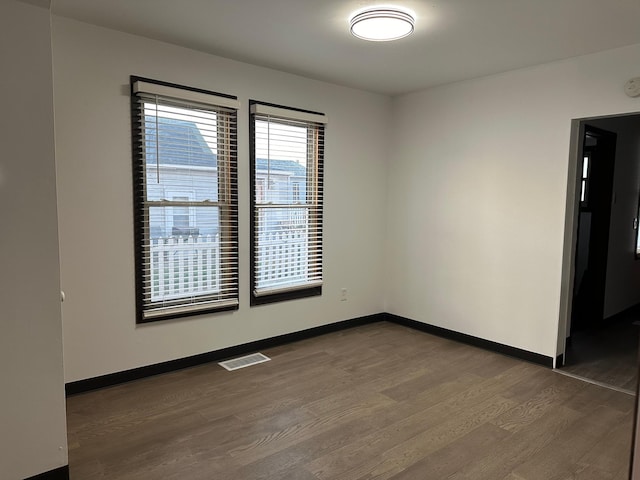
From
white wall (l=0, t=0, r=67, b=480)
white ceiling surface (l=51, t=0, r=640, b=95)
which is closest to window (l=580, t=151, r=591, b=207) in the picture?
white ceiling surface (l=51, t=0, r=640, b=95)

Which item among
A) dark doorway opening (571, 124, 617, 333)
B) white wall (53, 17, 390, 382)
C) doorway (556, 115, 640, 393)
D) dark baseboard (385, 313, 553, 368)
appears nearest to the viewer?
white wall (53, 17, 390, 382)

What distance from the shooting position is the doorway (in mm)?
4523

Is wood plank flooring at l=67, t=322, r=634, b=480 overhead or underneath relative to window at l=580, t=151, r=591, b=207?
underneath

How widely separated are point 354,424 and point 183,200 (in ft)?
6.91

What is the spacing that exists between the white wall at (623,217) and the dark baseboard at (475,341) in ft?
6.04

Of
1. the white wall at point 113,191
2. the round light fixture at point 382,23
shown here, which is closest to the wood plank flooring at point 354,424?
the white wall at point 113,191

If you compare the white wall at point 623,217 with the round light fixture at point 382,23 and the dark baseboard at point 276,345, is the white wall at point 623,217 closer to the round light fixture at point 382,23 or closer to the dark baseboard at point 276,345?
the dark baseboard at point 276,345

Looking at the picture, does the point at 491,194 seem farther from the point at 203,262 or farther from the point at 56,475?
the point at 56,475

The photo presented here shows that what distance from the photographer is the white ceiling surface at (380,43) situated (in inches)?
101

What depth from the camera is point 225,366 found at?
11.9 feet

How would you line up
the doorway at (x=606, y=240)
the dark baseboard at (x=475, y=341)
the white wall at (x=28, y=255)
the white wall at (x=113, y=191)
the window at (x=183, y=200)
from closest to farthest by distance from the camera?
the white wall at (x=28, y=255) → the white wall at (x=113, y=191) → the window at (x=183, y=200) → the dark baseboard at (x=475, y=341) → the doorway at (x=606, y=240)

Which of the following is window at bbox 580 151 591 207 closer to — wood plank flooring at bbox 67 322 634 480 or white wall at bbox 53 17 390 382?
wood plank flooring at bbox 67 322 634 480

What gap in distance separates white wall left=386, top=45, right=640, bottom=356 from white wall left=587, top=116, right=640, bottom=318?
1515 mm

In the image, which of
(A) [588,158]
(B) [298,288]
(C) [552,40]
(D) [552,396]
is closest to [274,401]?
(B) [298,288]
